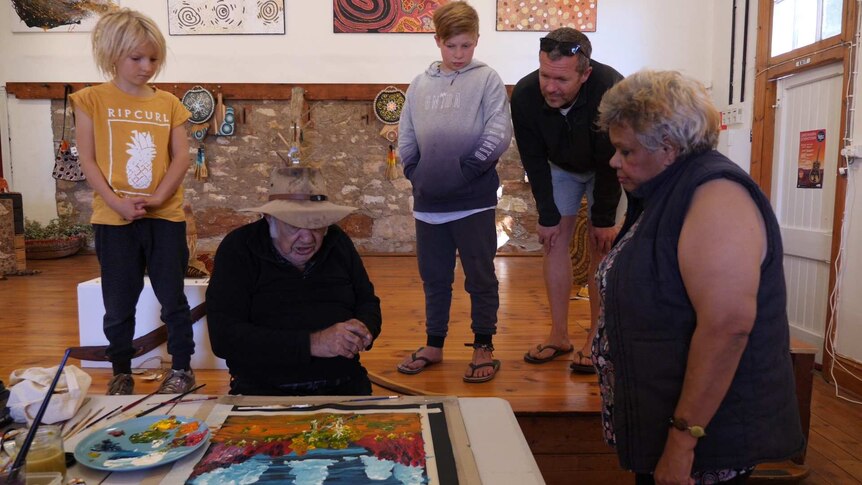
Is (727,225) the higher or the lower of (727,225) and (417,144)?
the lower

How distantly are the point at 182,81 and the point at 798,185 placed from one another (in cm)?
534

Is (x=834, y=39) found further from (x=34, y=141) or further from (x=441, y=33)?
(x=34, y=141)

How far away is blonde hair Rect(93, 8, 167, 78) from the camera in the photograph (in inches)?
80.3

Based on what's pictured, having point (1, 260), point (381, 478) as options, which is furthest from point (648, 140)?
point (1, 260)

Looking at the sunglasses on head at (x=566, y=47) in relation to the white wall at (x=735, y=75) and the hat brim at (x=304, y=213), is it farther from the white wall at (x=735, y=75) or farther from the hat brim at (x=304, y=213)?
the white wall at (x=735, y=75)

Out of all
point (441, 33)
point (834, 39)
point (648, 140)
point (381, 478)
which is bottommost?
point (381, 478)

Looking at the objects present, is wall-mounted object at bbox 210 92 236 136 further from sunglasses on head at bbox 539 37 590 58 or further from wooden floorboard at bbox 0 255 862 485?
sunglasses on head at bbox 539 37 590 58

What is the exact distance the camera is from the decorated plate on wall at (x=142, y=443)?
3.10 ft

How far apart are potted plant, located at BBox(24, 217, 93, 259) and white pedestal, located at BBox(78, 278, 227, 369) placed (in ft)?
11.5

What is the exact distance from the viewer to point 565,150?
2.31 m

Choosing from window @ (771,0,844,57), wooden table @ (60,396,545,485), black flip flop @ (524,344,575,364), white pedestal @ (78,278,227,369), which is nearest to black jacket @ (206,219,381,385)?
wooden table @ (60,396,545,485)

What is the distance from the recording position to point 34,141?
6086 millimetres

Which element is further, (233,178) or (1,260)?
(233,178)

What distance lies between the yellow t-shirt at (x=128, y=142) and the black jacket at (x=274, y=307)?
783mm
